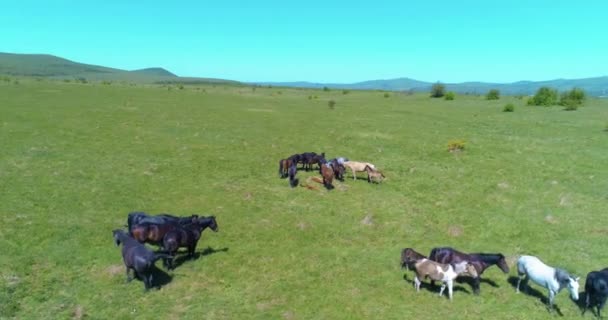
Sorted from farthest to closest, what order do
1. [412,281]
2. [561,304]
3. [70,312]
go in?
[412,281]
[561,304]
[70,312]

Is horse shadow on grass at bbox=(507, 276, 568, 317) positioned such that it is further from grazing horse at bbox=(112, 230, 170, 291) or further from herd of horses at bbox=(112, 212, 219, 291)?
grazing horse at bbox=(112, 230, 170, 291)

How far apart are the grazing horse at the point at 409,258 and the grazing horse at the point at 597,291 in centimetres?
370

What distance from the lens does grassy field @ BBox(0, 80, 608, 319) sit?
9492 millimetres

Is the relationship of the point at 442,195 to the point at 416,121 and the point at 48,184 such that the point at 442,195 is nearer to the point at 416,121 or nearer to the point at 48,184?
the point at 48,184

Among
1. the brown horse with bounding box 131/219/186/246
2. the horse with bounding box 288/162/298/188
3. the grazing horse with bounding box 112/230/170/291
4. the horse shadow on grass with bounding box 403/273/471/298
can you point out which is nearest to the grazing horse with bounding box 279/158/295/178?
the horse with bounding box 288/162/298/188

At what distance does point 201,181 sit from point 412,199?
30.3 ft

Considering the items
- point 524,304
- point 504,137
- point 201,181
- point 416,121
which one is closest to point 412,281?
point 524,304

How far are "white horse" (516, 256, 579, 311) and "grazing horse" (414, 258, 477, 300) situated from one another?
4.28 ft

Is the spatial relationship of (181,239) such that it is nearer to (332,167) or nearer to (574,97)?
(332,167)

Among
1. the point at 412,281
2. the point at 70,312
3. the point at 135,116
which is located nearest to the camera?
the point at 70,312

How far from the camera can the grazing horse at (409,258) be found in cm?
1090

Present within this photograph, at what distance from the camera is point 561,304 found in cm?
959

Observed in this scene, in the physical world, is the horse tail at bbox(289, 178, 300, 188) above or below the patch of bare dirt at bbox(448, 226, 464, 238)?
above

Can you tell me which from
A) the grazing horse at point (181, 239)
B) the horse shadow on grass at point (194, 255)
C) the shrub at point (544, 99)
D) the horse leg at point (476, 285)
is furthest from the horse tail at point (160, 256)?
the shrub at point (544, 99)
